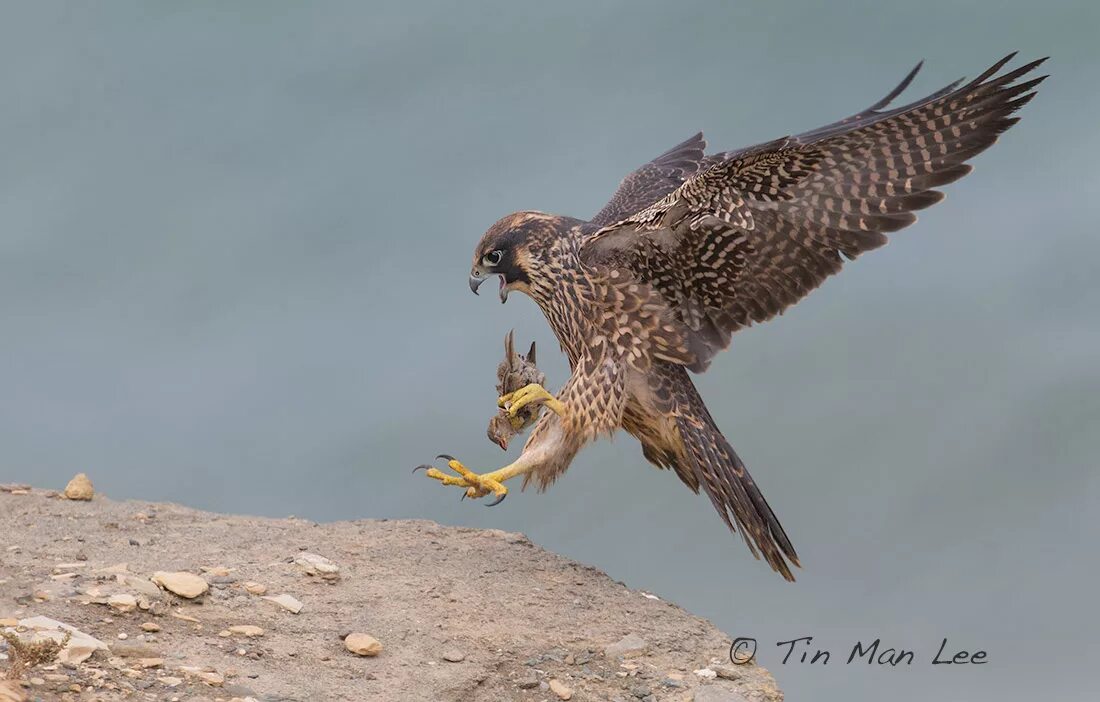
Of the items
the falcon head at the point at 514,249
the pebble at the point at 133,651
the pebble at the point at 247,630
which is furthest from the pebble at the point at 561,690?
the falcon head at the point at 514,249

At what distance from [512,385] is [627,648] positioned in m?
1.52

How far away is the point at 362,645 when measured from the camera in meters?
5.75

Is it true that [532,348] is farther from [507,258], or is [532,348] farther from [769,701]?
[769,701]

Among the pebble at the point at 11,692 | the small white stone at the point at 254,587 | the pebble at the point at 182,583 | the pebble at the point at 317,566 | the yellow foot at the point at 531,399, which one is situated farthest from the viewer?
the yellow foot at the point at 531,399

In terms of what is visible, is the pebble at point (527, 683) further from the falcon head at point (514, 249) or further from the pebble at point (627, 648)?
the falcon head at point (514, 249)

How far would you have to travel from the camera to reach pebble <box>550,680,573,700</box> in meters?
5.73

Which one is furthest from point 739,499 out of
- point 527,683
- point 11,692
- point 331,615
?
point 11,692

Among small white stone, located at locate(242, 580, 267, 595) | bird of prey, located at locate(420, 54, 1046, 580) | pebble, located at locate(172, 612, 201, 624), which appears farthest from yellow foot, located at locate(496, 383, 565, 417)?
pebble, located at locate(172, 612, 201, 624)

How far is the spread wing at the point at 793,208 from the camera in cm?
601

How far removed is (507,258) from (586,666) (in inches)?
87.0

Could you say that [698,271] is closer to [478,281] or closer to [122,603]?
[478,281]

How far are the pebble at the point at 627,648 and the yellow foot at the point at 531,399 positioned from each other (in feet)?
3.81

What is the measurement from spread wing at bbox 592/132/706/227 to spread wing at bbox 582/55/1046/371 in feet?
2.85

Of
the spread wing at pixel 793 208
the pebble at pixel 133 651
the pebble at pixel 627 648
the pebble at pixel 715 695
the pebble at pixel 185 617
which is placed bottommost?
the pebble at pixel 133 651
